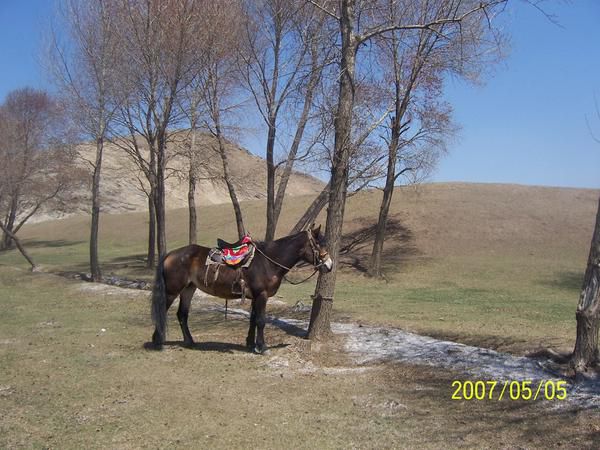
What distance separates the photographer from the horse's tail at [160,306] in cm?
982

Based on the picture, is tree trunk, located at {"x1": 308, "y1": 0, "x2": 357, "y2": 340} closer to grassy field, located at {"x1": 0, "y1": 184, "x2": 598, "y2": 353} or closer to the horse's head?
the horse's head

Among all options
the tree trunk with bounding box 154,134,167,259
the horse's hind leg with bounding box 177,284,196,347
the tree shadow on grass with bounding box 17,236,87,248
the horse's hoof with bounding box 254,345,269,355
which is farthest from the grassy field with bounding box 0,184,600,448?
the tree shadow on grass with bounding box 17,236,87,248

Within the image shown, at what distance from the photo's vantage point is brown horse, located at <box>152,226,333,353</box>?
9.52m

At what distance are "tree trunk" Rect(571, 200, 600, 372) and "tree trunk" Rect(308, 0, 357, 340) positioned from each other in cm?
439

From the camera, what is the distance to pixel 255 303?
9562 millimetres

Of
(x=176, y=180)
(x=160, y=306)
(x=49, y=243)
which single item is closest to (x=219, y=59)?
(x=160, y=306)

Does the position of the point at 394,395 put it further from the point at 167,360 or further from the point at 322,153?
the point at 322,153

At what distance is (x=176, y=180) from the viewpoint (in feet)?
268

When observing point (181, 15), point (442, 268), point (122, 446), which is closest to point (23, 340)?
point (122, 446)

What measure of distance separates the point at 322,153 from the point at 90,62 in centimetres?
1228

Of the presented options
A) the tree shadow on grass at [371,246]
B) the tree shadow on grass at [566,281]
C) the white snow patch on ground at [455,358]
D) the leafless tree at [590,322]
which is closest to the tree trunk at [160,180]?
the white snow patch on ground at [455,358]

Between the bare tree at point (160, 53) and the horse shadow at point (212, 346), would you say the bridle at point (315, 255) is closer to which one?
the horse shadow at point (212, 346)
